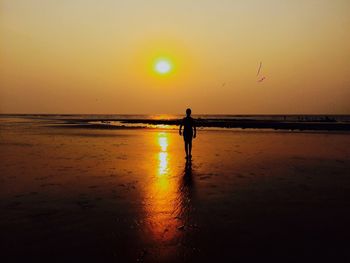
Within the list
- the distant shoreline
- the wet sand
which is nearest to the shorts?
the wet sand

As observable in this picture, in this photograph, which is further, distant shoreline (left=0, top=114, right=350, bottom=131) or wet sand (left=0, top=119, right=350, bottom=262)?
distant shoreline (left=0, top=114, right=350, bottom=131)

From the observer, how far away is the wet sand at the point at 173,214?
233 inches

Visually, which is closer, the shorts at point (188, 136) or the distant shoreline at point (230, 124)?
the shorts at point (188, 136)

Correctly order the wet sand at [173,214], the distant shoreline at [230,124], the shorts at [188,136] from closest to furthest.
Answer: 1. the wet sand at [173,214]
2. the shorts at [188,136]
3. the distant shoreline at [230,124]

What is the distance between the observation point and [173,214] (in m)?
8.14

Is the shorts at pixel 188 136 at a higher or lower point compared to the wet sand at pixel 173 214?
higher

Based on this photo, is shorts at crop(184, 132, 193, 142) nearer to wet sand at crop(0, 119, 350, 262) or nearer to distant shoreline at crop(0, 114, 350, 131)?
wet sand at crop(0, 119, 350, 262)

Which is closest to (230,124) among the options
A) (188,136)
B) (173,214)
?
(188,136)

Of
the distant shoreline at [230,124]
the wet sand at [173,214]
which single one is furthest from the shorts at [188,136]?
the distant shoreline at [230,124]

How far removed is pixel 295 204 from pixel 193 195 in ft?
8.83

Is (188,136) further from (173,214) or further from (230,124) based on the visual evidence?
(230,124)

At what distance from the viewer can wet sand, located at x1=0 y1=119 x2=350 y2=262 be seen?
591 cm

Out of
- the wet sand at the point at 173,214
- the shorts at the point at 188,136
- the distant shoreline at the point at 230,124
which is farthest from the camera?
the distant shoreline at the point at 230,124

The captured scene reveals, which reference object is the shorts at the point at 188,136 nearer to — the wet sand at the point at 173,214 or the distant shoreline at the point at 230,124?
the wet sand at the point at 173,214
